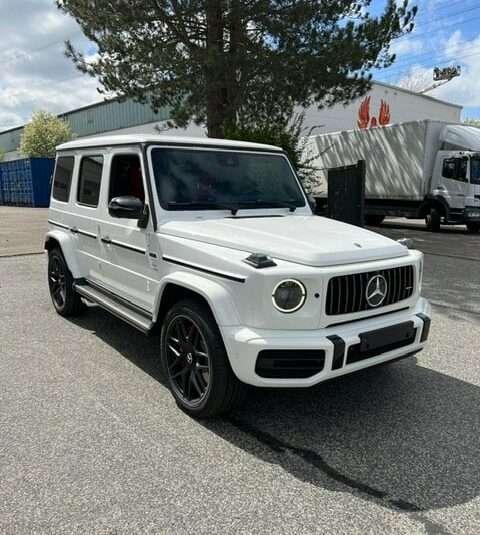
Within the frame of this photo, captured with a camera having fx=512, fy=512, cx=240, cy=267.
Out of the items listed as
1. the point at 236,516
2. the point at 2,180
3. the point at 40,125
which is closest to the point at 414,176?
the point at 236,516

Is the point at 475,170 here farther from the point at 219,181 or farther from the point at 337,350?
the point at 337,350

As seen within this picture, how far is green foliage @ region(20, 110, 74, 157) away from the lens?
172ft

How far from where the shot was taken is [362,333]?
10.5ft

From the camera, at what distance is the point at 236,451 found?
10.3 ft

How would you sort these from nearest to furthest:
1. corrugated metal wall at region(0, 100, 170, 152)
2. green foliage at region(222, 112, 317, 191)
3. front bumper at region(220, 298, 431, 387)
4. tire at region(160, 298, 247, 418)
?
front bumper at region(220, 298, 431, 387) → tire at region(160, 298, 247, 418) → green foliage at region(222, 112, 317, 191) → corrugated metal wall at region(0, 100, 170, 152)

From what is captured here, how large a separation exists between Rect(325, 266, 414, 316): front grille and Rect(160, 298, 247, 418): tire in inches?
29.8

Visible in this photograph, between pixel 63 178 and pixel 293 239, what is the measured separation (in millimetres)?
3577

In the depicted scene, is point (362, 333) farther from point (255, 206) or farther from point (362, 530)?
point (255, 206)

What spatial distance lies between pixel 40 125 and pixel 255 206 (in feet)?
180

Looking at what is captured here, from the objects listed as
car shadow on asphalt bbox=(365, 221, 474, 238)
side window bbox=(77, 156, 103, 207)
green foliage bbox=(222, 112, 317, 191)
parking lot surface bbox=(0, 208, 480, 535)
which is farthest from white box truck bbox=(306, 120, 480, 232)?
parking lot surface bbox=(0, 208, 480, 535)

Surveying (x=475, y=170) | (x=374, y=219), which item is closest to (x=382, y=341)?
(x=475, y=170)

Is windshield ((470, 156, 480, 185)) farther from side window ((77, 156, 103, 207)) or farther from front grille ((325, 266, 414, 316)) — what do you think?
front grille ((325, 266, 414, 316))

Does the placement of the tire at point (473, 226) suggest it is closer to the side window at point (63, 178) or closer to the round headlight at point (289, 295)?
the side window at point (63, 178)

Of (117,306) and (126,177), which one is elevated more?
(126,177)
